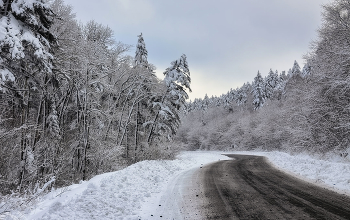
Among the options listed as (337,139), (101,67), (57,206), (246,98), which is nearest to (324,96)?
(337,139)

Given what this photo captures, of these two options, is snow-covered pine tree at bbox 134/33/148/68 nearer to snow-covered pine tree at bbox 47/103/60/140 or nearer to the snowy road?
snow-covered pine tree at bbox 47/103/60/140

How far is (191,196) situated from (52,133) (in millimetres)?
9763

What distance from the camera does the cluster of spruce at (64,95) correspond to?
693 centimetres

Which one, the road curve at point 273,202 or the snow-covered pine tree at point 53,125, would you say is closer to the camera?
the road curve at point 273,202

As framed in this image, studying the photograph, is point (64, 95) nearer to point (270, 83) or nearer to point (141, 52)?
point (141, 52)

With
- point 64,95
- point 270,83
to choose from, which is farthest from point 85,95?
point 270,83

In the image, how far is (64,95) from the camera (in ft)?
51.6

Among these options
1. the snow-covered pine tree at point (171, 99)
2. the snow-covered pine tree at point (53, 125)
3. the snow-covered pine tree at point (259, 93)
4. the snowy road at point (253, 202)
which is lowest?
the snowy road at point (253, 202)

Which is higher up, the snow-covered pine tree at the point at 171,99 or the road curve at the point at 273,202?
the snow-covered pine tree at the point at 171,99

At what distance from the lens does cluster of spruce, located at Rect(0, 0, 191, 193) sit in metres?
6.93

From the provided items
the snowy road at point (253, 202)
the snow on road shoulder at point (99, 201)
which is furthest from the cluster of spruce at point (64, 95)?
the snowy road at point (253, 202)

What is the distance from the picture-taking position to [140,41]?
27.3 m

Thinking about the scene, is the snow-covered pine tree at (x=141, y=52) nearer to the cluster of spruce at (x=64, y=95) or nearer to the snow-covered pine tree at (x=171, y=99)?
the cluster of spruce at (x=64, y=95)

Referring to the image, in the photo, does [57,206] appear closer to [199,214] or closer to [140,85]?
[199,214]
